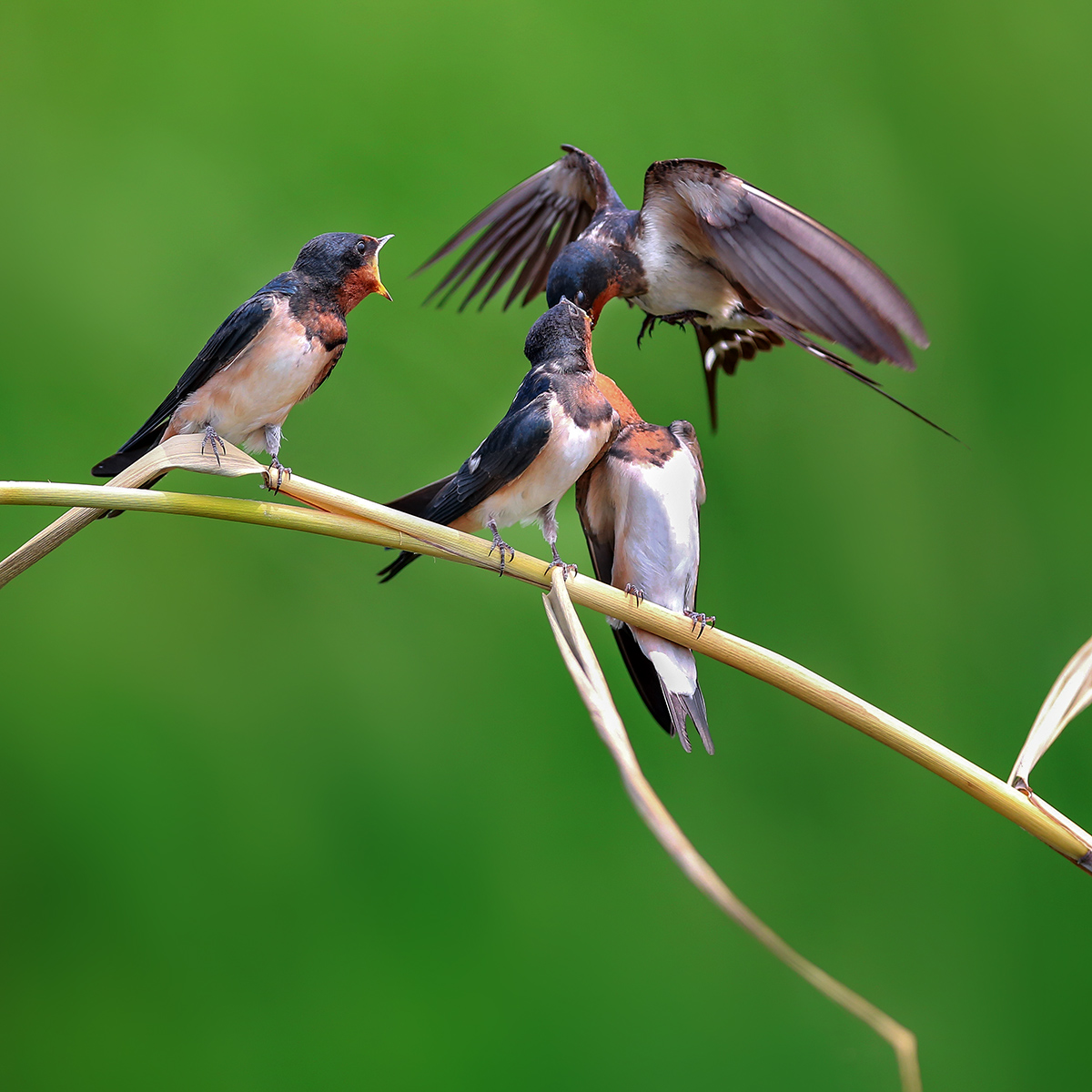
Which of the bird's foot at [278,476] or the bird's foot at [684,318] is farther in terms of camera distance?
the bird's foot at [684,318]

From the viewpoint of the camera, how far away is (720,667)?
1076 mm

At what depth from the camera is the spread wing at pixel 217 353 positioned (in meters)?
0.38

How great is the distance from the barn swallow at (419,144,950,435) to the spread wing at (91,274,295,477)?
127mm

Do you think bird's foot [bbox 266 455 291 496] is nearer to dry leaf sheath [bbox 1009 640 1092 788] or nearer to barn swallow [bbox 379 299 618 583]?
barn swallow [bbox 379 299 618 583]

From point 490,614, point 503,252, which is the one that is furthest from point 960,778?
point 490,614

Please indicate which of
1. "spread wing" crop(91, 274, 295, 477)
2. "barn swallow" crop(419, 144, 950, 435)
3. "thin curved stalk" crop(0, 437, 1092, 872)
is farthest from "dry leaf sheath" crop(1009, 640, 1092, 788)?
"spread wing" crop(91, 274, 295, 477)

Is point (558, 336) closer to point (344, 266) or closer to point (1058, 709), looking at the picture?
point (344, 266)

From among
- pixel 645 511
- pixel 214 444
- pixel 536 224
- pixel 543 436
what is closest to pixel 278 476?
pixel 214 444

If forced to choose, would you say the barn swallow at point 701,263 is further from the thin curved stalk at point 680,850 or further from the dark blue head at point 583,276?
the thin curved stalk at point 680,850

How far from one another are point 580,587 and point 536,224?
1.38 ft

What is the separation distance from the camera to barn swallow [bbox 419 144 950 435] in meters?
0.37

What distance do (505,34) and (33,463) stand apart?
758 millimetres

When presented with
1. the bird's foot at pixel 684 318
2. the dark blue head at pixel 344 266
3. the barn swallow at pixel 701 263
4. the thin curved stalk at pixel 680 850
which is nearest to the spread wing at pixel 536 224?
the barn swallow at pixel 701 263

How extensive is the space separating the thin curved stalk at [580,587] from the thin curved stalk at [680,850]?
0.04 meters
